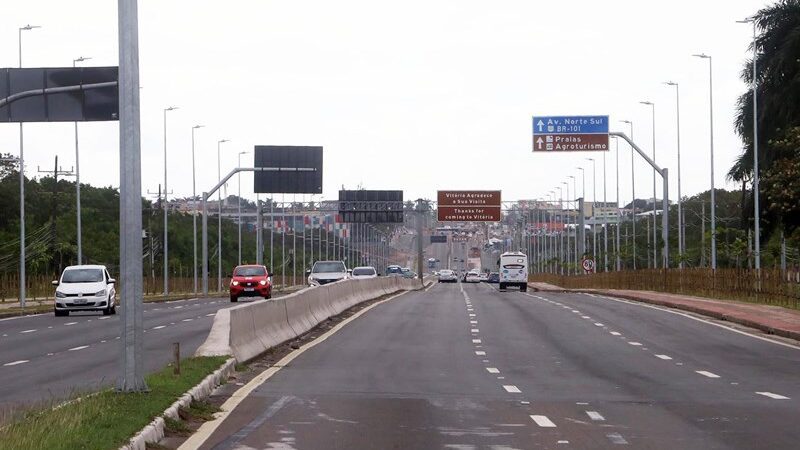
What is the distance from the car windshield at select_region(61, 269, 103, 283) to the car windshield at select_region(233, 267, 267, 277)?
582 inches

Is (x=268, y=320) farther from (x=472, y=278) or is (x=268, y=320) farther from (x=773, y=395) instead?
(x=472, y=278)

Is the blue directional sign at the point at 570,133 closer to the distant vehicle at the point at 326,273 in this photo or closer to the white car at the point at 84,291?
the distant vehicle at the point at 326,273

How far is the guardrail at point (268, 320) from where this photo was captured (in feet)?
78.4

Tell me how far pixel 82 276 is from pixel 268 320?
74.4 feet

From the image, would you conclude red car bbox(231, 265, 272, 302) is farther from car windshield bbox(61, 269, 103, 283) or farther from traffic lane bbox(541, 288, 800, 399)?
traffic lane bbox(541, 288, 800, 399)

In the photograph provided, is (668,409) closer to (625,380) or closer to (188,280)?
(625,380)

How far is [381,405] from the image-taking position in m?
17.5

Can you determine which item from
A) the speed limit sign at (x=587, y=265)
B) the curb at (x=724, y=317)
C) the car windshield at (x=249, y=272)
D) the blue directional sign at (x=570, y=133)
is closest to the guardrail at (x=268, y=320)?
the curb at (x=724, y=317)

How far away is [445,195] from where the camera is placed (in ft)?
358

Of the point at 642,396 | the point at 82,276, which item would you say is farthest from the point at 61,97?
the point at 642,396

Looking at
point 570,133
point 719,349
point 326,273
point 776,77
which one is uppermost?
point 776,77

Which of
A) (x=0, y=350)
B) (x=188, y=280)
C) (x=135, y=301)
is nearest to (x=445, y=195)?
(x=188, y=280)

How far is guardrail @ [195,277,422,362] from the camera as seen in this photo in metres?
23.9

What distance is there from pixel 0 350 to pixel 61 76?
42.9 feet
